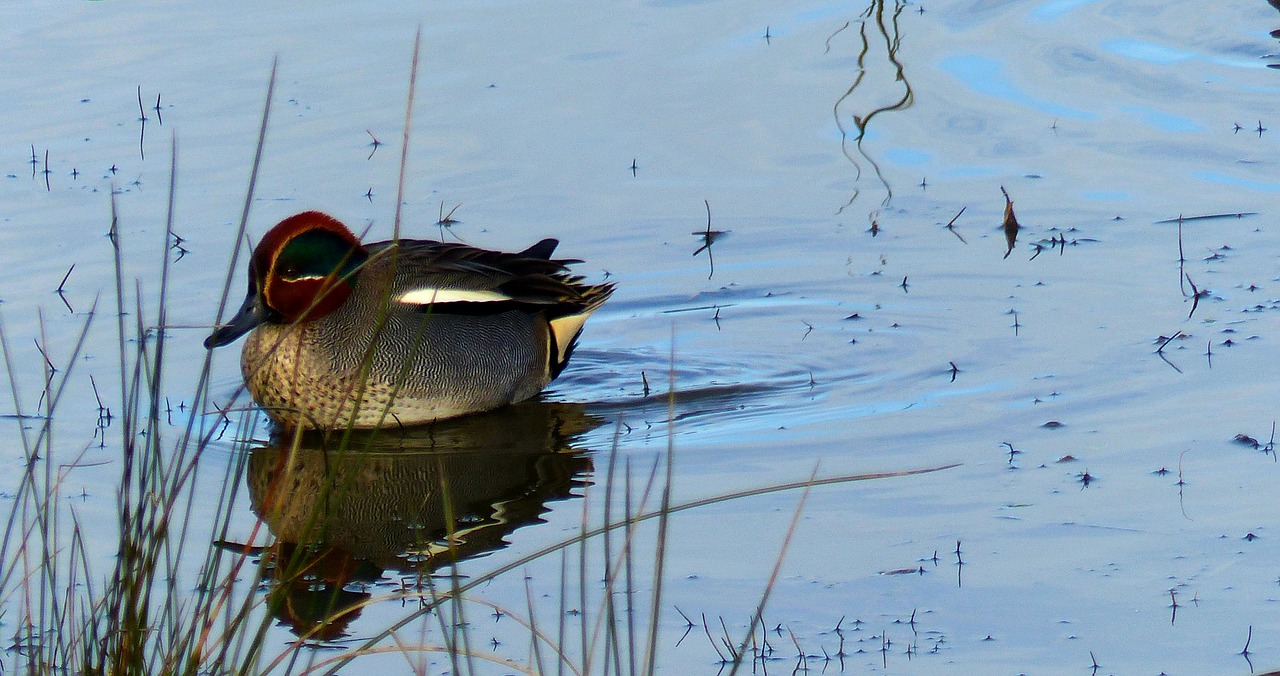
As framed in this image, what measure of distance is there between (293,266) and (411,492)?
1.13 meters

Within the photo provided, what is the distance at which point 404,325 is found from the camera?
21.8ft

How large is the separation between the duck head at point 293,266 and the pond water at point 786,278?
0.22m

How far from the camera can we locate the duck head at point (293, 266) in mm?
6449

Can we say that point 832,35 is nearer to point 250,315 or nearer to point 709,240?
point 709,240

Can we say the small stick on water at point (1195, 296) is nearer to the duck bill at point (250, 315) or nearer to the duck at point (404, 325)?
the duck at point (404, 325)

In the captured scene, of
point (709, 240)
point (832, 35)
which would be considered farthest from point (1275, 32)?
point (709, 240)

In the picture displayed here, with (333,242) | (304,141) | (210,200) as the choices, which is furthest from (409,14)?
(333,242)

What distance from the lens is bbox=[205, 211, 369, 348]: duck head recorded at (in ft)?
21.2

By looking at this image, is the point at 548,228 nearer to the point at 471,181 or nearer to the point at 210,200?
the point at 471,181

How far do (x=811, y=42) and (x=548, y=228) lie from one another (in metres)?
3.07

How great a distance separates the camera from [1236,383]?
6.19 meters

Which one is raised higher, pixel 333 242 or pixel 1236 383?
pixel 333 242

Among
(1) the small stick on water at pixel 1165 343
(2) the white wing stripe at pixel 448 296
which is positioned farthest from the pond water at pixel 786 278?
(2) the white wing stripe at pixel 448 296

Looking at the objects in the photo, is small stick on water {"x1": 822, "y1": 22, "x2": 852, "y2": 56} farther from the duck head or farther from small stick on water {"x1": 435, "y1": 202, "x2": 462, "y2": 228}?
the duck head
